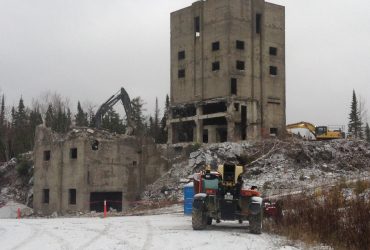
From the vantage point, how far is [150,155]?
45.8 m

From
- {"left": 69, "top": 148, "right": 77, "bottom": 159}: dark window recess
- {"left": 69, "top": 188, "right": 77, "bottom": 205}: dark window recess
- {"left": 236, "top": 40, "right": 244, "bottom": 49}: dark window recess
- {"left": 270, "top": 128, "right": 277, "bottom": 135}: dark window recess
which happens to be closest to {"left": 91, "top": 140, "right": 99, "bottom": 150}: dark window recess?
{"left": 69, "top": 148, "right": 77, "bottom": 159}: dark window recess

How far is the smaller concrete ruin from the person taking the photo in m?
42.2

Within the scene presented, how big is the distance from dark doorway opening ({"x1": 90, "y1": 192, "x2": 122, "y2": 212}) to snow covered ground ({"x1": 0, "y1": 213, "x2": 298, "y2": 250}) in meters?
23.6

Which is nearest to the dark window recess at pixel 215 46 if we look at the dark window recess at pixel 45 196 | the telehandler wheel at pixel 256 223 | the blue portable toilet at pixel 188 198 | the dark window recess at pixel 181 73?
the dark window recess at pixel 181 73

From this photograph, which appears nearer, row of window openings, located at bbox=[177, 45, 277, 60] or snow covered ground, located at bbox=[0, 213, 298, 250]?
snow covered ground, located at bbox=[0, 213, 298, 250]

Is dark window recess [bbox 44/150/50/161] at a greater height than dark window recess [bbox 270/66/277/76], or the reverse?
dark window recess [bbox 270/66/277/76]

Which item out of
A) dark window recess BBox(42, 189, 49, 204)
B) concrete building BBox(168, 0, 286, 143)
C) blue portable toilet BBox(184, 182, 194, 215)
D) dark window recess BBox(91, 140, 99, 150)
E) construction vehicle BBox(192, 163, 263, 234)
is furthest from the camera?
concrete building BBox(168, 0, 286, 143)

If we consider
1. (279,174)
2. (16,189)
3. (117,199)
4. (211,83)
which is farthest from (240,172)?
(16,189)

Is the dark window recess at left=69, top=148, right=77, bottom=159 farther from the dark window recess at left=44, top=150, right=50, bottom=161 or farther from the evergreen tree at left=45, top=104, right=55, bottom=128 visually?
the evergreen tree at left=45, top=104, right=55, bottom=128

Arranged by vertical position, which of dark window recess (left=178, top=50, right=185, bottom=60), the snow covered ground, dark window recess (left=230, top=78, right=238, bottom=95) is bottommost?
the snow covered ground

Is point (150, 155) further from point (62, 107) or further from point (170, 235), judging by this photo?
point (62, 107)

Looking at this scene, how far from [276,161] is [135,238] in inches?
1047

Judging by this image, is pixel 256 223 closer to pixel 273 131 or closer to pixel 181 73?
pixel 273 131

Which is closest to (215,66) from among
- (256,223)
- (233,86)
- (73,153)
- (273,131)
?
(233,86)
